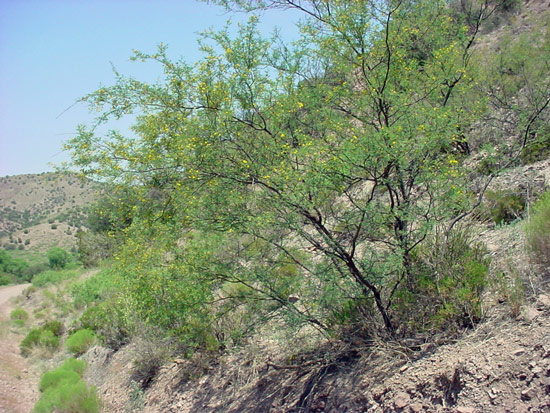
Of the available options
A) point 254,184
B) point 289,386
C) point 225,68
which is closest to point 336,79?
point 225,68

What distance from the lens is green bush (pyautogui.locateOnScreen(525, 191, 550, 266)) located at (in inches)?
238

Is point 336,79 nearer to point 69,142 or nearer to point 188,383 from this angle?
point 69,142

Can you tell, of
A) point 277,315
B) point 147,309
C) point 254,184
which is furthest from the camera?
point 147,309

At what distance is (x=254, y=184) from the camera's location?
254 inches

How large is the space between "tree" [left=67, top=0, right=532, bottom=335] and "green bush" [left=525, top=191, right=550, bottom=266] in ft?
2.68

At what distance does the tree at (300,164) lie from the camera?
607cm

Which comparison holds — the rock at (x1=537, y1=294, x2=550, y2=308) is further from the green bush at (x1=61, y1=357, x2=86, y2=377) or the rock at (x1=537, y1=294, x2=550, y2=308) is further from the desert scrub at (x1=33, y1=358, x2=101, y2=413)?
the green bush at (x1=61, y1=357, x2=86, y2=377)

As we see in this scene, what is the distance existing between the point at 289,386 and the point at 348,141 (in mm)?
3583

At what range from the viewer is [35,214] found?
82.4m

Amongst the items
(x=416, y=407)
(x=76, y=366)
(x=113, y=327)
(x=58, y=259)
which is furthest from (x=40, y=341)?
(x=58, y=259)

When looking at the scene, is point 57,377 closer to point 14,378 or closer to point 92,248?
point 14,378

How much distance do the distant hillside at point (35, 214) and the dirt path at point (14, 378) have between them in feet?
154

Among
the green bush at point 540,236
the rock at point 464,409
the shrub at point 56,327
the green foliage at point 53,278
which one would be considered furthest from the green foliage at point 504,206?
the green foliage at point 53,278

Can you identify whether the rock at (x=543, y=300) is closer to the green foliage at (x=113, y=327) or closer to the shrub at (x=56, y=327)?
the green foliage at (x=113, y=327)
